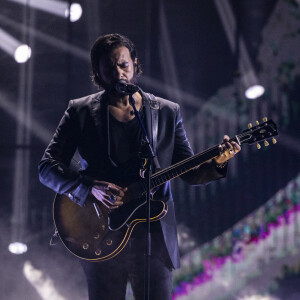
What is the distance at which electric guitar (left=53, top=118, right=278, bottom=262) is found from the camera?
1907 millimetres

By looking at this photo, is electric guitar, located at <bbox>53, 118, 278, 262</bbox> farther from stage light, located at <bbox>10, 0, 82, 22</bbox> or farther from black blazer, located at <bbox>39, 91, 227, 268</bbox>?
stage light, located at <bbox>10, 0, 82, 22</bbox>

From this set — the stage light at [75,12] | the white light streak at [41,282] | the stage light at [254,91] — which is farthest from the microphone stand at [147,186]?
the stage light at [75,12]

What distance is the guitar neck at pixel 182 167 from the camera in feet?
6.57

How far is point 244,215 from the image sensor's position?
411 centimetres

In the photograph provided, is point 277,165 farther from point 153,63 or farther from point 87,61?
point 87,61

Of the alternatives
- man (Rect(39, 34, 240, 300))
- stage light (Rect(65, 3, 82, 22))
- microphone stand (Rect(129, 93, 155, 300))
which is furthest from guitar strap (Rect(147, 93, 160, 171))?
stage light (Rect(65, 3, 82, 22))

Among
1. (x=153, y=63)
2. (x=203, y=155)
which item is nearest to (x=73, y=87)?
(x=153, y=63)

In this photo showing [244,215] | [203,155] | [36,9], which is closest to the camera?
[203,155]

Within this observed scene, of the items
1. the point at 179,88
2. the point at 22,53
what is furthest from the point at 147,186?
the point at 22,53

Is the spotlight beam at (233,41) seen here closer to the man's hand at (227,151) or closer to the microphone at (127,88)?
the man's hand at (227,151)

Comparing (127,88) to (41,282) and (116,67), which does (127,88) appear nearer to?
(116,67)

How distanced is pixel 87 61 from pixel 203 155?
103 inches

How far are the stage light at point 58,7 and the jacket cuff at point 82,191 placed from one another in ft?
9.23

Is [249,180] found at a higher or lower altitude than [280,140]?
lower
